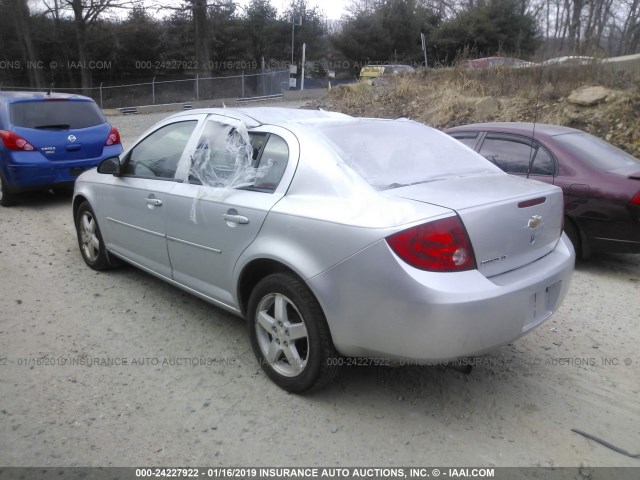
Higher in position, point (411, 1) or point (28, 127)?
point (411, 1)

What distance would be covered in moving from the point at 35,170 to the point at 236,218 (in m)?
5.57

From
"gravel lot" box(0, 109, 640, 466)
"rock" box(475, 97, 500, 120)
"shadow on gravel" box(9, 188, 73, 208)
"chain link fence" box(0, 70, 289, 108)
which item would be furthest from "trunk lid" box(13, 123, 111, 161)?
"chain link fence" box(0, 70, 289, 108)

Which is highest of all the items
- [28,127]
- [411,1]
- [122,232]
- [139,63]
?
[411,1]

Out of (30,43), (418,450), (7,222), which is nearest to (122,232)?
(418,450)

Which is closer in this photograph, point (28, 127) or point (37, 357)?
point (37, 357)

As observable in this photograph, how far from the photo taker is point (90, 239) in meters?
5.25

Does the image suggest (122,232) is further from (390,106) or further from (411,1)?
(411,1)

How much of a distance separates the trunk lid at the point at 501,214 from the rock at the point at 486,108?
8852 millimetres

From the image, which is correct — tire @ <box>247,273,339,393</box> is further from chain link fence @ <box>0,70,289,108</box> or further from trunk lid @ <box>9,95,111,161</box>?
chain link fence @ <box>0,70,289,108</box>

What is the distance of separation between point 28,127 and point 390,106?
30.5ft

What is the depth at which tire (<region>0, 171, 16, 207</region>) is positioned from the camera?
25.6ft

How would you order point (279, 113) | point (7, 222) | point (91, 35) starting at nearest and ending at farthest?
point (279, 113), point (7, 222), point (91, 35)

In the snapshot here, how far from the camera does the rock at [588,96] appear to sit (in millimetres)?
10383

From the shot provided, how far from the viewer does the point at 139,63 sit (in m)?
33.6
